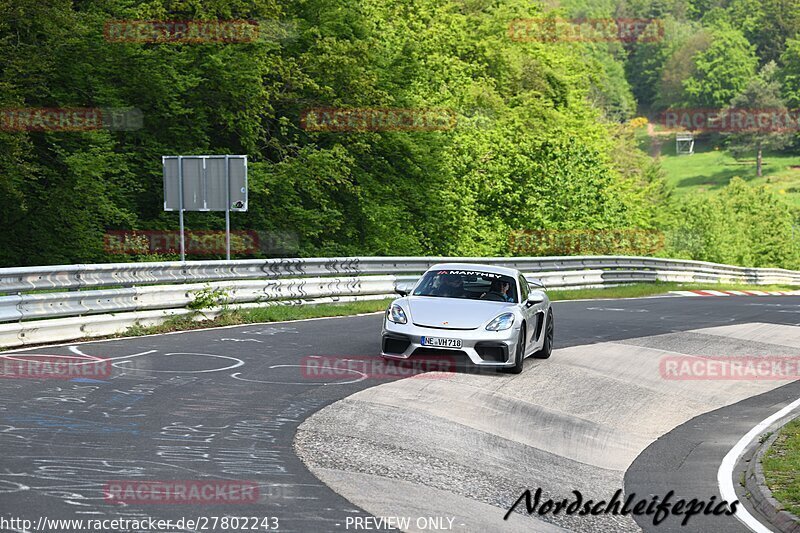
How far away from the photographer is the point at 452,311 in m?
13.6

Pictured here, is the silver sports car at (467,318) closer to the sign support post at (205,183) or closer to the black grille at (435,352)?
the black grille at (435,352)

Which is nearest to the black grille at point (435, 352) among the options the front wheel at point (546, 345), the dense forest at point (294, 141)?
the front wheel at point (546, 345)

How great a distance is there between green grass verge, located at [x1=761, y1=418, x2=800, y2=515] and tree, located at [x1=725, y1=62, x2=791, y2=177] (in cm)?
17225

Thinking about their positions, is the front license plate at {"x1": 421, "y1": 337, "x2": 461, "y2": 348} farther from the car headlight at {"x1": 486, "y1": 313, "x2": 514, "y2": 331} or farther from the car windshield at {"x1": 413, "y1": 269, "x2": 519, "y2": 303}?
the car windshield at {"x1": 413, "y1": 269, "x2": 519, "y2": 303}

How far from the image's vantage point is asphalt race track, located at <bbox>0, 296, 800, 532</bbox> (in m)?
7.51

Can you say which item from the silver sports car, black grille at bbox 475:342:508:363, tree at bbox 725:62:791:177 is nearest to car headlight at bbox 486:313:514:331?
the silver sports car

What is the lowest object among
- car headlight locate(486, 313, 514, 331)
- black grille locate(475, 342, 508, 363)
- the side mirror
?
black grille locate(475, 342, 508, 363)

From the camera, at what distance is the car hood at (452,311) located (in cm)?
1338

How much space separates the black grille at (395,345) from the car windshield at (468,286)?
1112 millimetres

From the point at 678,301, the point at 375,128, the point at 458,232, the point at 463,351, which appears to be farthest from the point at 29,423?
the point at 458,232

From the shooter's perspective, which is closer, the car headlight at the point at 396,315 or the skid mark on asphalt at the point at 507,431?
the skid mark on asphalt at the point at 507,431

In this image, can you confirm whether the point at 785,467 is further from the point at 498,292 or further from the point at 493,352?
the point at 498,292

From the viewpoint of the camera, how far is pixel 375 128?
38000mm

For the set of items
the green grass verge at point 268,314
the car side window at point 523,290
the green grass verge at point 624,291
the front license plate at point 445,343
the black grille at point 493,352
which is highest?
the car side window at point 523,290
